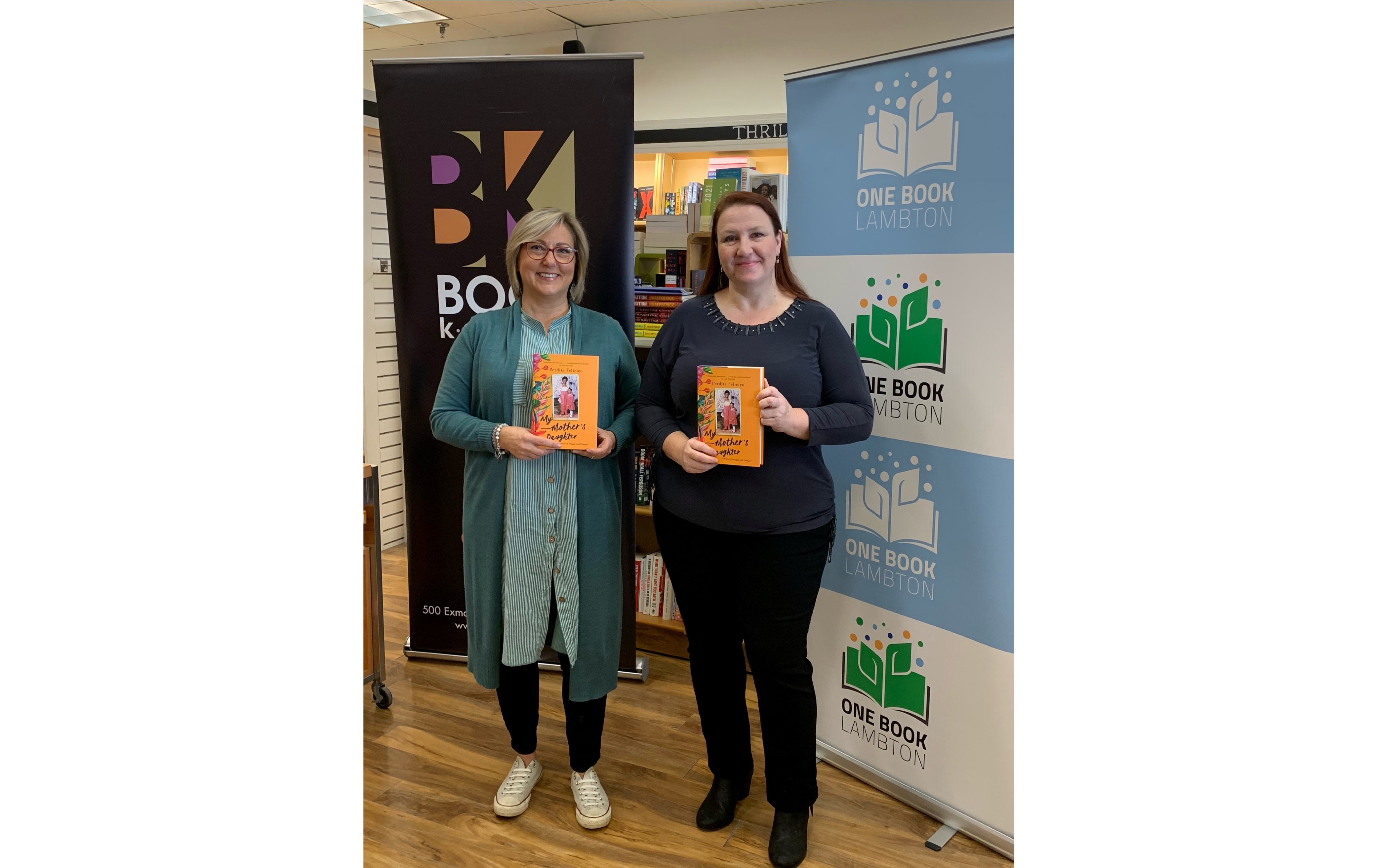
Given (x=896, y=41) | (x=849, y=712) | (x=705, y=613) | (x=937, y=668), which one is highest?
(x=896, y=41)

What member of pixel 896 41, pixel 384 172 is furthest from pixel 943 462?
pixel 896 41

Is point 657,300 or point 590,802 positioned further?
point 657,300

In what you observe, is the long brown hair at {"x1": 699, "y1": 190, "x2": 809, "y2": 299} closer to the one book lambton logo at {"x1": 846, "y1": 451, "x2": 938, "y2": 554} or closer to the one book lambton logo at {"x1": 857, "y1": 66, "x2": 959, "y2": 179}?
the one book lambton logo at {"x1": 857, "y1": 66, "x2": 959, "y2": 179}

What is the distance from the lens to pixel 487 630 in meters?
2.29

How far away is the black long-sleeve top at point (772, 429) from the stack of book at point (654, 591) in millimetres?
1495

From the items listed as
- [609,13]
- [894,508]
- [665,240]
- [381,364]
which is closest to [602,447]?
[894,508]

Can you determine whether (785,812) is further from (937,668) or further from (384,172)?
(384,172)

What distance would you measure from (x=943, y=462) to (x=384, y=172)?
2140mm

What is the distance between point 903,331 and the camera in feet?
7.66

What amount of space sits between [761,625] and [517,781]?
0.93 meters

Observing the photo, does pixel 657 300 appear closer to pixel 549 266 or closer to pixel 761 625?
pixel 549 266

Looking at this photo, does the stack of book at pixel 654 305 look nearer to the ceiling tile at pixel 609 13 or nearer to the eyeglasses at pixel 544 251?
the eyeglasses at pixel 544 251

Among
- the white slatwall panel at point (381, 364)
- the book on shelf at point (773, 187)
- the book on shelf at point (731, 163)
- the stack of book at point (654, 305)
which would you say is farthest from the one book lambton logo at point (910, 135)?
the book on shelf at point (731, 163)

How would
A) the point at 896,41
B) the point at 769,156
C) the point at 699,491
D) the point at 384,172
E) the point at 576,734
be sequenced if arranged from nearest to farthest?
1. the point at 699,491
2. the point at 576,734
3. the point at 384,172
4. the point at 896,41
5. the point at 769,156
